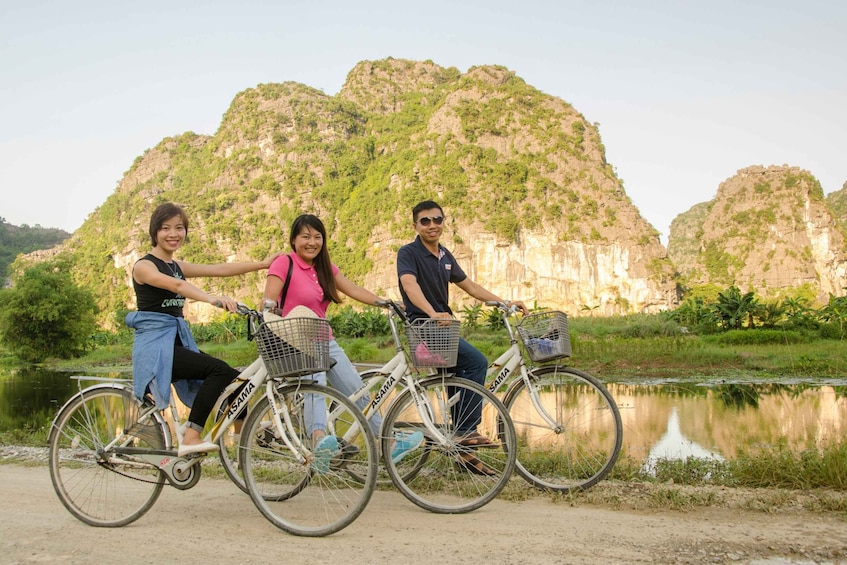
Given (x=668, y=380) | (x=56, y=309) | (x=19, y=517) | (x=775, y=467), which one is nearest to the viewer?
(x=19, y=517)

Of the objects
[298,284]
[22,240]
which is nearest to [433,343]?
[298,284]

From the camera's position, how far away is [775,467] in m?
4.21

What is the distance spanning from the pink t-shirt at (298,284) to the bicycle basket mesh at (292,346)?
0.54 m

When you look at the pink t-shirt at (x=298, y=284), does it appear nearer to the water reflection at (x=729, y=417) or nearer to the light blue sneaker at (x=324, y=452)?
the light blue sneaker at (x=324, y=452)

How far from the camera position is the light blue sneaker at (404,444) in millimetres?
3600

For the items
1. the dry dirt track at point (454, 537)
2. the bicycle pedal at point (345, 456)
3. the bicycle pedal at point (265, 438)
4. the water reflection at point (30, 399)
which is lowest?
the water reflection at point (30, 399)

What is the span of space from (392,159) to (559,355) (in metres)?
83.9

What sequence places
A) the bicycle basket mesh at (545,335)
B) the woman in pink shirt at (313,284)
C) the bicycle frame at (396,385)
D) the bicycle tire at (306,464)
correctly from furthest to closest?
1. the bicycle basket mesh at (545,335)
2. the woman in pink shirt at (313,284)
3. the bicycle frame at (396,385)
4. the bicycle tire at (306,464)

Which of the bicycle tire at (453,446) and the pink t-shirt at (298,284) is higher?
the pink t-shirt at (298,284)

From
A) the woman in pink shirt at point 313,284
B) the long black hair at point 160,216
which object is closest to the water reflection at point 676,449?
the woman in pink shirt at point 313,284

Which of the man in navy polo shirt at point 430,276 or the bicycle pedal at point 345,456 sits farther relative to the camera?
the man in navy polo shirt at point 430,276

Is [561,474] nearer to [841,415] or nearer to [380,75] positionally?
[841,415]

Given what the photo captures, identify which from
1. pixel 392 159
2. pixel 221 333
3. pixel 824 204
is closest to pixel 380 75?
pixel 392 159

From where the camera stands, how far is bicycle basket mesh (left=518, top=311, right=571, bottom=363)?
3.92m
